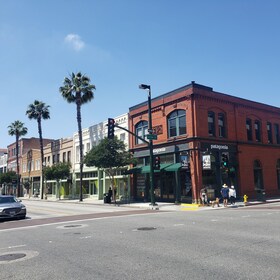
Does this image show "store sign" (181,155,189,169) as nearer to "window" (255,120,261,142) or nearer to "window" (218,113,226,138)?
"window" (218,113,226,138)

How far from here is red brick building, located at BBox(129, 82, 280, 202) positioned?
28609 mm

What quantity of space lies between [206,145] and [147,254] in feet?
71.6

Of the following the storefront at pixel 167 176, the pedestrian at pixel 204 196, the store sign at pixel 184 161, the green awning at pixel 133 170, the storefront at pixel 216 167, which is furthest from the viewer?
the green awning at pixel 133 170

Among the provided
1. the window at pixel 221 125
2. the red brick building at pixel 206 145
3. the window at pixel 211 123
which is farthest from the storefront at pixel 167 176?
the window at pixel 221 125

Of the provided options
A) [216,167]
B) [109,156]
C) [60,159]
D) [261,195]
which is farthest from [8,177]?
[261,195]

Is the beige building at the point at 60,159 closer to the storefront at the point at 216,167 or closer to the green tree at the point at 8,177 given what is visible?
the green tree at the point at 8,177

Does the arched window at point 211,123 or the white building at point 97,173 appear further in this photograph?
the white building at point 97,173

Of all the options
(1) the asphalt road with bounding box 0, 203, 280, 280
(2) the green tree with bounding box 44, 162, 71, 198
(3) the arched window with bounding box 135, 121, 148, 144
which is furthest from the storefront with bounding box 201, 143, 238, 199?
(2) the green tree with bounding box 44, 162, 71, 198

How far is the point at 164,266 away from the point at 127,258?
1201mm

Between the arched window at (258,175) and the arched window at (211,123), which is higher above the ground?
the arched window at (211,123)

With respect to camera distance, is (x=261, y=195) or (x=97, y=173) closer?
(x=261, y=195)

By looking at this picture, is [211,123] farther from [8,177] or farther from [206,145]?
[8,177]

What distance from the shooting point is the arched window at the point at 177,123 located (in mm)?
29802

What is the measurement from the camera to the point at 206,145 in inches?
1139
